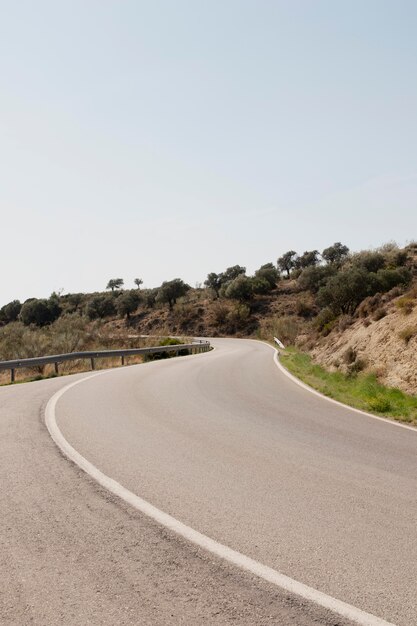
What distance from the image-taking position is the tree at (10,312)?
100750mm

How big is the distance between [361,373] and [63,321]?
31881 millimetres

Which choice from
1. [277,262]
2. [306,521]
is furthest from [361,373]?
[277,262]

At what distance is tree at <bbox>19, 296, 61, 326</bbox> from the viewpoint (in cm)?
8625

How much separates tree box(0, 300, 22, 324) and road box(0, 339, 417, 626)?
98.0 metres

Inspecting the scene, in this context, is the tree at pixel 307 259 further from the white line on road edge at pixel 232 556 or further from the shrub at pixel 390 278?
the white line on road edge at pixel 232 556

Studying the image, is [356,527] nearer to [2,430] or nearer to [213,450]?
[213,450]

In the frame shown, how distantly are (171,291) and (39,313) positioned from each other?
2298 cm

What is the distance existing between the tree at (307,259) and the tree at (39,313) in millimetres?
49442

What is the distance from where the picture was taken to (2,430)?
853 centimetres

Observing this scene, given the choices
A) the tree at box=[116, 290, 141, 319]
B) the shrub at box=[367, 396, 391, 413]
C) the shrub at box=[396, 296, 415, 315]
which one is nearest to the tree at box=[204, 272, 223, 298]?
the tree at box=[116, 290, 141, 319]

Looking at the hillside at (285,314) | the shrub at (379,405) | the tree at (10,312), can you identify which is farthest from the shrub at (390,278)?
the tree at (10,312)

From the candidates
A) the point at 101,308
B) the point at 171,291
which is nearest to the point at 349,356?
the point at 171,291

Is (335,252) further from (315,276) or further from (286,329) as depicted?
(286,329)

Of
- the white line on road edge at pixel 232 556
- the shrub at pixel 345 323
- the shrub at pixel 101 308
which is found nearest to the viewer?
the white line on road edge at pixel 232 556
